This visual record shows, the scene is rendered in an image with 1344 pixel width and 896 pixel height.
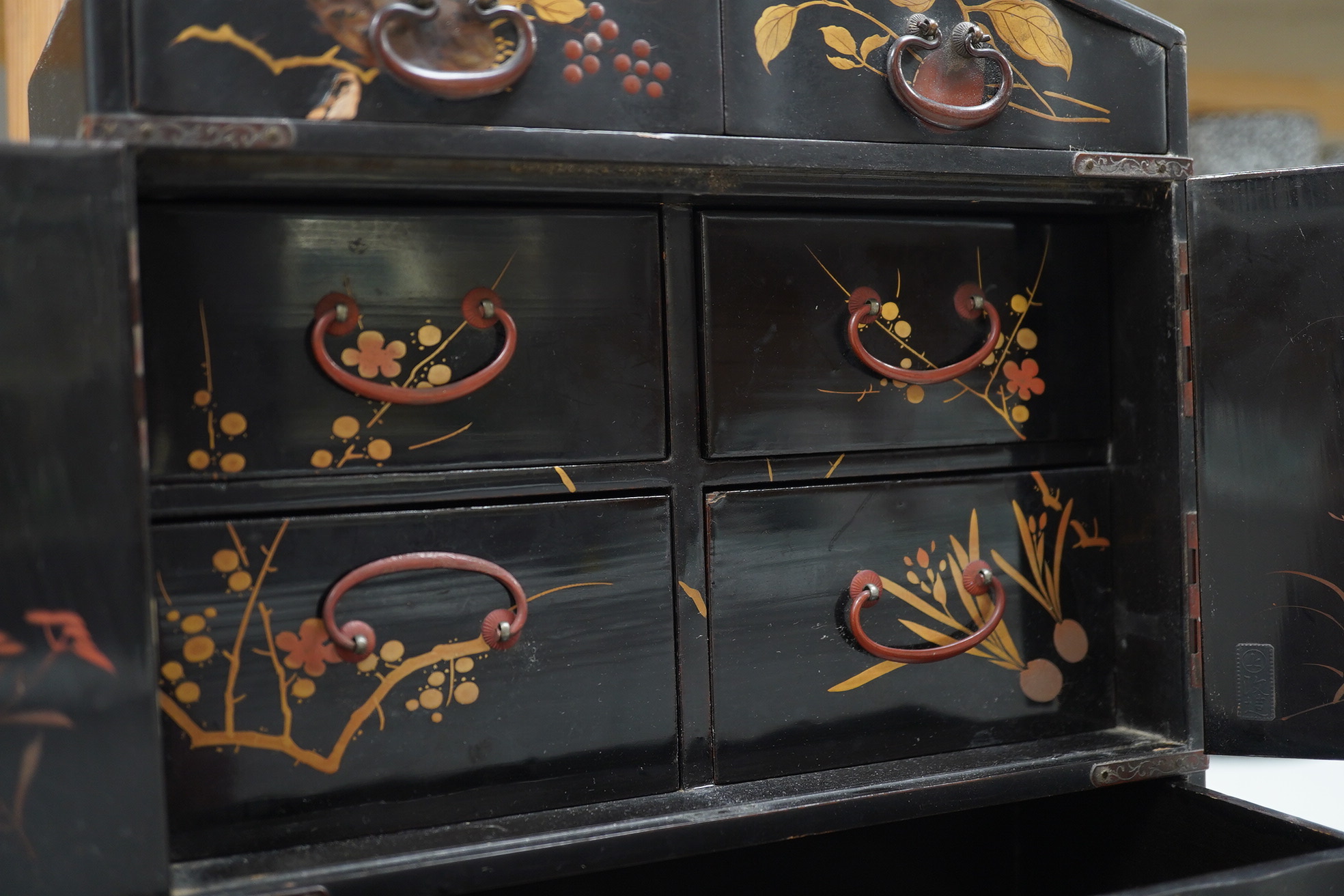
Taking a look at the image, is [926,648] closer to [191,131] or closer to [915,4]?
[915,4]

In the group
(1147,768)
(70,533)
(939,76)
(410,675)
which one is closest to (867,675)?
(1147,768)

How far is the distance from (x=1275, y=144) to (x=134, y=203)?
6.75ft

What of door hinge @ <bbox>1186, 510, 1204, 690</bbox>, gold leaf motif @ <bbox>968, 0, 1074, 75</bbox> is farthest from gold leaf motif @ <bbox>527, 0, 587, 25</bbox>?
door hinge @ <bbox>1186, 510, 1204, 690</bbox>

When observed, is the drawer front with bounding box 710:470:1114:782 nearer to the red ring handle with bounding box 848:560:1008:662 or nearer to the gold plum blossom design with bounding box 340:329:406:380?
the red ring handle with bounding box 848:560:1008:662

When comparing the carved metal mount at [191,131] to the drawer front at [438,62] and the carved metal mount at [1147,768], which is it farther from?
the carved metal mount at [1147,768]

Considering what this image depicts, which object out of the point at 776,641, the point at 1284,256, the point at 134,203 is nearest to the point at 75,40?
the point at 134,203

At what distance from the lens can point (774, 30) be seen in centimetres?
71

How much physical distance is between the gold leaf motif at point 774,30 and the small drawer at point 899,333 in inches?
4.6

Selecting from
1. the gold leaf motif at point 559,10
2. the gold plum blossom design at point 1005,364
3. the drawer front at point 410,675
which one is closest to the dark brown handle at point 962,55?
the gold plum blossom design at point 1005,364

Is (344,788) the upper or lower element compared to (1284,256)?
lower

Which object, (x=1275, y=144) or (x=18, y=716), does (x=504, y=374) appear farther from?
(x=1275, y=144)

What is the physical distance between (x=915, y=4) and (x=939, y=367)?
0.27 m

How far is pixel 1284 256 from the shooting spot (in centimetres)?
80

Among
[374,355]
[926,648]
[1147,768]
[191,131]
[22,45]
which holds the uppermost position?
[22,45]
